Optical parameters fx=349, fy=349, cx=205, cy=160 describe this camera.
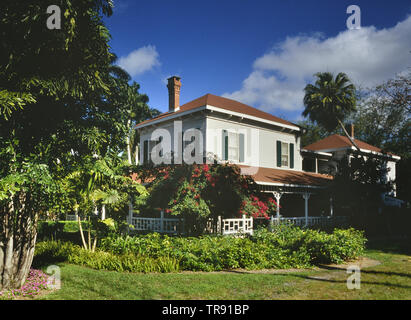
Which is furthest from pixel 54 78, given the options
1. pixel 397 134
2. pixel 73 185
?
pixel 397 134

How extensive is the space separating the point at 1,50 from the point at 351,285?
8.98 metres

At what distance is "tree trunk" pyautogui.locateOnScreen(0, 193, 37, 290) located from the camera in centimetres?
747

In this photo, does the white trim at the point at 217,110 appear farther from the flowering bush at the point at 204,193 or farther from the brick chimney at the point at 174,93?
the flowering bush at the point at 204,193

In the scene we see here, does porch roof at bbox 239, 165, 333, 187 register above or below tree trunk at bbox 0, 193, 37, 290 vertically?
above

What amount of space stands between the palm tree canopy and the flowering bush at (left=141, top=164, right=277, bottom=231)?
1847 centimetres

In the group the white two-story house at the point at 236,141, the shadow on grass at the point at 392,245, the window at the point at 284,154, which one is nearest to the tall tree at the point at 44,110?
the white two-story house at the point at 236,141

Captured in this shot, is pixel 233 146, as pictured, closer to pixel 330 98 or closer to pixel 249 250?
pixel 249 250

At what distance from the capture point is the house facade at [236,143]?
59.9ft

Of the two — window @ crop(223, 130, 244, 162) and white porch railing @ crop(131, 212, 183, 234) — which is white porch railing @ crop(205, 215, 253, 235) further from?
window @ crop(223, 130, 244, 162)

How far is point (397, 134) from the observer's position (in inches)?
1527

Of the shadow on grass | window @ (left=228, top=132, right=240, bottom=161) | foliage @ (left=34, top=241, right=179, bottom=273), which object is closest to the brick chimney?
window @ (left=228, top=132, right=240, bottom=161)
